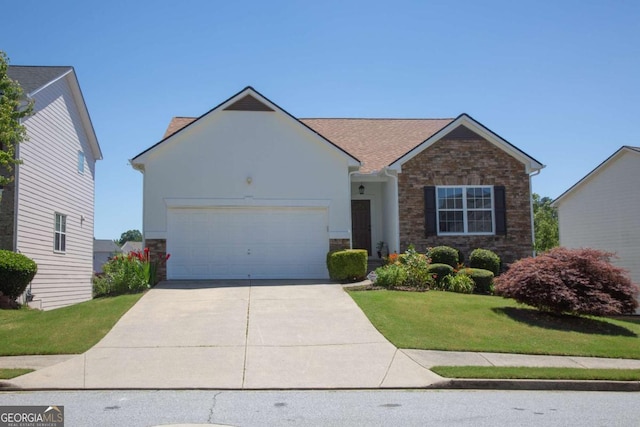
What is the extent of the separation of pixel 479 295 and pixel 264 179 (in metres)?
7.53

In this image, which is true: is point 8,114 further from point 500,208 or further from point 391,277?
point 500,208

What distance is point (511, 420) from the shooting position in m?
7.46

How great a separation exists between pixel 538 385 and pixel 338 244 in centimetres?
1082

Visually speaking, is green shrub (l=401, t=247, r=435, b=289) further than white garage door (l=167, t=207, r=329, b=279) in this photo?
No

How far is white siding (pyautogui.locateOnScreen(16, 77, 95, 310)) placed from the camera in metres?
19.2

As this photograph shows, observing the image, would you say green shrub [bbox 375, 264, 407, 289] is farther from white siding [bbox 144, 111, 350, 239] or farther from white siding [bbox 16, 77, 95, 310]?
white siding [bbox 16, 77, 95, 310]

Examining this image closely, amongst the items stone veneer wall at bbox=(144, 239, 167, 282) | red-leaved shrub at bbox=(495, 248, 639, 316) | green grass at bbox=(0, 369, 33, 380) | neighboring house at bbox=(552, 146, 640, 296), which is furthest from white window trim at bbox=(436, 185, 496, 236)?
green grass at bbox=(0, 369, 33, 380)

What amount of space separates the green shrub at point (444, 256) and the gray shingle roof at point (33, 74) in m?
13.5

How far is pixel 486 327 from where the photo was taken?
13.3 m

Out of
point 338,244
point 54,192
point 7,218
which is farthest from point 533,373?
point 54,192

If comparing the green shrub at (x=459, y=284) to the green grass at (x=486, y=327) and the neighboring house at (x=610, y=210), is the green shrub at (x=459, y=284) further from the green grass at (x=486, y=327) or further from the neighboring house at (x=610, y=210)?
the neighboring house at (x=610, y=210)

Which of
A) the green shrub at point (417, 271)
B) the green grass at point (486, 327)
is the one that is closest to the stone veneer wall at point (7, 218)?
the green grass at point (486, 327)

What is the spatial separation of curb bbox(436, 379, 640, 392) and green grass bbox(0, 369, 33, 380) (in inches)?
248

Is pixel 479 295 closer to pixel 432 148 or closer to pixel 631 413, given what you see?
pixel 432 148
